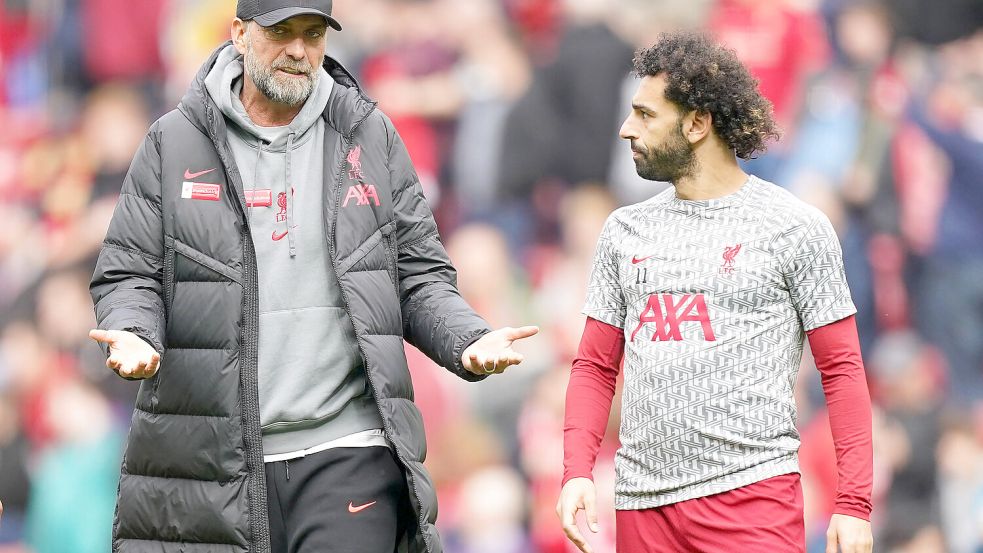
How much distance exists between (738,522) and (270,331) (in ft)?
3.87

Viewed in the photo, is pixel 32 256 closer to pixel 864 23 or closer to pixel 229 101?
pixel 229 101

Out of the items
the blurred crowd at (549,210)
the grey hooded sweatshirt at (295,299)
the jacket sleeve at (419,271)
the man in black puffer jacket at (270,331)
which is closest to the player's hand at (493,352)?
the man in black puffer jacket at (270,331)

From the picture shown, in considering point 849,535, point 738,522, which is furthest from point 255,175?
point 849,535

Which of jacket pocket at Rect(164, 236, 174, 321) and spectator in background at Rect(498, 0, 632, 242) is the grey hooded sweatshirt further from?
spectator in background at Rect(498, 0, 632, 242)

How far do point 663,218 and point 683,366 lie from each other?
1.31 feet

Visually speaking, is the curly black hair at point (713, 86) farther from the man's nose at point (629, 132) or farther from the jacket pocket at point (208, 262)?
the jacket pocket at point (208, 262)

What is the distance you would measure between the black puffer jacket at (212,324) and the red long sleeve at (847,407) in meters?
0.83

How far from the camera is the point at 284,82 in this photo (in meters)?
3.47

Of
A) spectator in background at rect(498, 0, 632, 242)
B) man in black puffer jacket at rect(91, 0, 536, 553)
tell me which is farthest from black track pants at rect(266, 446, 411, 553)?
spectator in background at rect(498, 0, 632, 242)

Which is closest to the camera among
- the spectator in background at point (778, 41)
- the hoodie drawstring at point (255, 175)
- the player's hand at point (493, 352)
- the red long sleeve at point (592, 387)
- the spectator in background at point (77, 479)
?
the player's hand at point (493, 352)

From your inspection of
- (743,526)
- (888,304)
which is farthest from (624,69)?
(743,526)

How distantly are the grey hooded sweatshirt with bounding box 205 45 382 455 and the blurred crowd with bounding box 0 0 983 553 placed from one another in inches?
119

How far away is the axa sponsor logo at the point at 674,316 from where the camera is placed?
339 cm

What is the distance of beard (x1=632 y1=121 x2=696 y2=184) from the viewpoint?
11.7 ft
